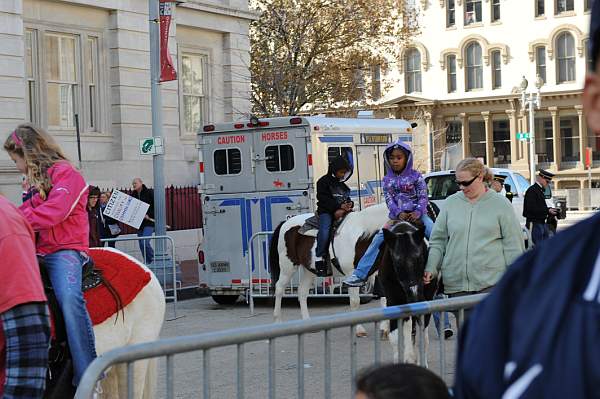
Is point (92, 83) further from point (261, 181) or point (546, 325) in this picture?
point (546, 325)

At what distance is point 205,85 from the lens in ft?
95.0

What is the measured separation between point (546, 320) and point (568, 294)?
2.0 inches

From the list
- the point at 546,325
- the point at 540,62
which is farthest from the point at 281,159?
the point at 540,62

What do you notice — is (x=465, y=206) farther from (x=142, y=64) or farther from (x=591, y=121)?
(x=142, y=64)

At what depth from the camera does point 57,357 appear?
20.0ft

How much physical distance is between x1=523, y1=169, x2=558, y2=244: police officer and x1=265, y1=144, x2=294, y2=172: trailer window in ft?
19.6

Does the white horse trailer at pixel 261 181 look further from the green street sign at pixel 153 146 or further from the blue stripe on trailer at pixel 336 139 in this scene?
the green street sign at pixel 153 146

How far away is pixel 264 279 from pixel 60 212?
11.1 m

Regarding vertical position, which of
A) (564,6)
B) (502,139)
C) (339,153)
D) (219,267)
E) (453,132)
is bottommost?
(219,267)

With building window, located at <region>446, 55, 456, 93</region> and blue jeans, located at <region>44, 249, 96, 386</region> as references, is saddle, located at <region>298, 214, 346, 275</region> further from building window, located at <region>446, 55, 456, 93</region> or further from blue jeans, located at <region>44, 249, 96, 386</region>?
building window, located at <region>446, 55, 456, 93</region>

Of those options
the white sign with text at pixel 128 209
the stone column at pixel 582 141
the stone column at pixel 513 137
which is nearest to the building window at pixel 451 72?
the stone column at pixel 513 137

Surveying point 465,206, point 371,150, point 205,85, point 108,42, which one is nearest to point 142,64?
point 108,42

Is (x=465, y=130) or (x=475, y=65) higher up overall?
(x=475, y=65)

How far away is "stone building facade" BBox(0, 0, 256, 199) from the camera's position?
22750 millimetres
